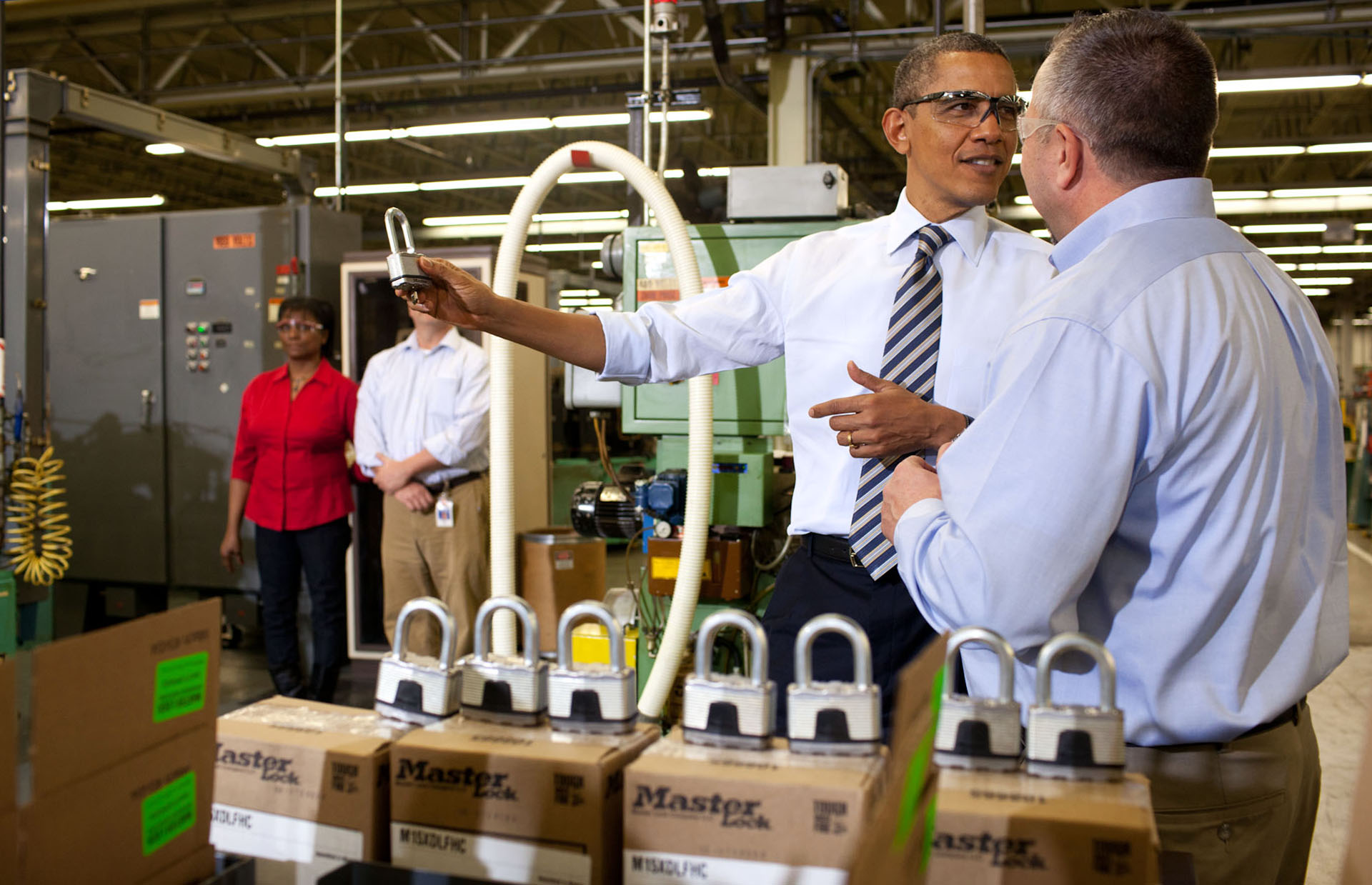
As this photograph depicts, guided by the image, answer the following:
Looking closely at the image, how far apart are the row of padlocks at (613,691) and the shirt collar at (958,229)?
1078 mm

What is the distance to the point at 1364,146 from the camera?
27.7ft

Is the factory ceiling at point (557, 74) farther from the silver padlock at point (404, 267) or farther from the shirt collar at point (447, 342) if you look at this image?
the silver padlock at point (404, 267)

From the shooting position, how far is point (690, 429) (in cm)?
277

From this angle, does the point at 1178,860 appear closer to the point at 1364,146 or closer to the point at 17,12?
the point at 17,12

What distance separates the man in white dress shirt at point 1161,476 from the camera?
0.99 metres

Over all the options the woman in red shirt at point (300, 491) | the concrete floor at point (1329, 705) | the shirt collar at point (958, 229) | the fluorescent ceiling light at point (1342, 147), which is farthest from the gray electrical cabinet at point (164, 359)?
the fluorescent ceiling light at point (1342, 147)

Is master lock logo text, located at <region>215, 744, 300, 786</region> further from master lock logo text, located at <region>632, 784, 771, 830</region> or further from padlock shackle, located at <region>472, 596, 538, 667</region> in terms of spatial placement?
master lock logo text, located at <region>632, 784, 771, 830</region>

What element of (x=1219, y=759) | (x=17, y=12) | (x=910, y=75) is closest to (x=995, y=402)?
(x=1219, y=759)

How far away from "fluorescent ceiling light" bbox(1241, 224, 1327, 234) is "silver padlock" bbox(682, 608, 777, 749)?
12775mm

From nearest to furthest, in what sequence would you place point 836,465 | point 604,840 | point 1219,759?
point 604,840 → point 1219,759 → point 836,465

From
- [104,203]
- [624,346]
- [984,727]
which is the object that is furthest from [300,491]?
[104,203]

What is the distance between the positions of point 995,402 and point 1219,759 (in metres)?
0.47

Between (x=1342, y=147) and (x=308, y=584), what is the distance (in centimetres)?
887

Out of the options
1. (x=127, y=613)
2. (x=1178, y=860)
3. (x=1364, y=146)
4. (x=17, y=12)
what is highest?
(x=17, y=12)
